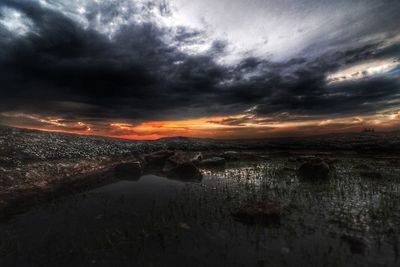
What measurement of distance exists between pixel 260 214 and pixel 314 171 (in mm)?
12378

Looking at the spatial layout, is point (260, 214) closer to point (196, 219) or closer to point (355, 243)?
point (196, 219)

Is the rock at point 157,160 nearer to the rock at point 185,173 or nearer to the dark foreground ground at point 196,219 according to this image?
the rock at point 185,173

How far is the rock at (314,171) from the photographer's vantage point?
19.8m

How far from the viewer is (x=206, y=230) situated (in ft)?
32.4

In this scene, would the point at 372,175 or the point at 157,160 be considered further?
the point at 157,160

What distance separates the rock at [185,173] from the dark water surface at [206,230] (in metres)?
4.87

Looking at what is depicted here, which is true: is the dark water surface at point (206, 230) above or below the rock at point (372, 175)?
below

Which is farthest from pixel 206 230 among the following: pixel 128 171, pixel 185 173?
pixel 128 171

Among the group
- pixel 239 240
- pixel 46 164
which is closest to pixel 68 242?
pixel 239 240

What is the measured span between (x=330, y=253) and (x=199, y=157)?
25.1m

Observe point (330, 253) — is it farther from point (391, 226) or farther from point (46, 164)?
point (46, 164)

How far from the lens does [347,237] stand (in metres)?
8.88

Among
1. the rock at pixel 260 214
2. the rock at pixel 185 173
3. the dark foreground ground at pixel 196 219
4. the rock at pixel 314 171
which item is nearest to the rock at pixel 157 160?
the rock at pixel 185 173

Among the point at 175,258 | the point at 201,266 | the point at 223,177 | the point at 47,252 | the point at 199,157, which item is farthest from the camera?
the point at 199,157
